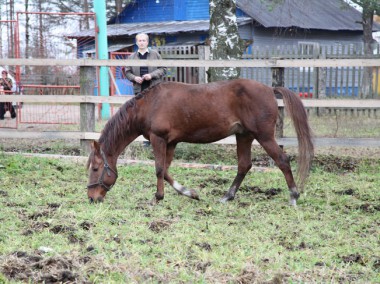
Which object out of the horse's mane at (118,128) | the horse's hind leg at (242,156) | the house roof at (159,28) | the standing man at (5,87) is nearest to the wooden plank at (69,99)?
the horse's mane at (118,128)

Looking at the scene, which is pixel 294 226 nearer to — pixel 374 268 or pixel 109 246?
pixel 374 268

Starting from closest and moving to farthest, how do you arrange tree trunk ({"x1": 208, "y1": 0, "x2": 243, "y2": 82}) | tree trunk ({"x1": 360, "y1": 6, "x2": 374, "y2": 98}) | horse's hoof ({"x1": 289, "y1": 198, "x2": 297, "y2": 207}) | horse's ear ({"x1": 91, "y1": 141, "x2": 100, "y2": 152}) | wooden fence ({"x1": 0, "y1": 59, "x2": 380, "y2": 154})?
horse's ear ({"x1": 91, "y1": 141, "x2": 100, "y2": 152}), horse's hoof ({"x1": 289, "y1": 198, "x2": 297, "y2": 207}), wooden fence ({"x1": 0, "y1": 59, "x2": 380, "y2": 154}), tree trunk ({"x1": 208, "y1": 0, "x2": 243, "y2": 82}), tree trunk ({"x1": 360, "y1": 6, "x2": 374, "y2": 98})

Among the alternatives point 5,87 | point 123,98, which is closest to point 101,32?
point 5,87

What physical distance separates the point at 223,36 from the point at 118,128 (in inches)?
166

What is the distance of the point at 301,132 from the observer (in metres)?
6.53

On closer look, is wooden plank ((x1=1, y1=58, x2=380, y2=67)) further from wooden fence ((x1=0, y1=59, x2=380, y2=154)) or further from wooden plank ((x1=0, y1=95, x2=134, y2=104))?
wooden plank ((x1=0, y1=95, x2=134, y2=104))

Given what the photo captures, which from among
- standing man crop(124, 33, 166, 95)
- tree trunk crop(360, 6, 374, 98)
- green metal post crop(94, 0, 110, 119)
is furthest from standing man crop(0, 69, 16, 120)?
tree trunk crop(360, 6, 374, 98)

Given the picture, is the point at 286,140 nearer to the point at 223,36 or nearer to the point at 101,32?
the point at 223,36

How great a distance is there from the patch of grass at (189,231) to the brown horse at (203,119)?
0.48 meters

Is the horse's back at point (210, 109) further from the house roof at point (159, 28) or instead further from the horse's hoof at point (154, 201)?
the house roof at point (159, 28)

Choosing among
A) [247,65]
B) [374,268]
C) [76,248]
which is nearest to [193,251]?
[76,248]

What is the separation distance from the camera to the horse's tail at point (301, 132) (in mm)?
6504

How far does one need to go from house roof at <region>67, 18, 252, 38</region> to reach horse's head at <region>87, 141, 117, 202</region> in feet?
58.2

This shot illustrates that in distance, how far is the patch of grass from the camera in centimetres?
387
